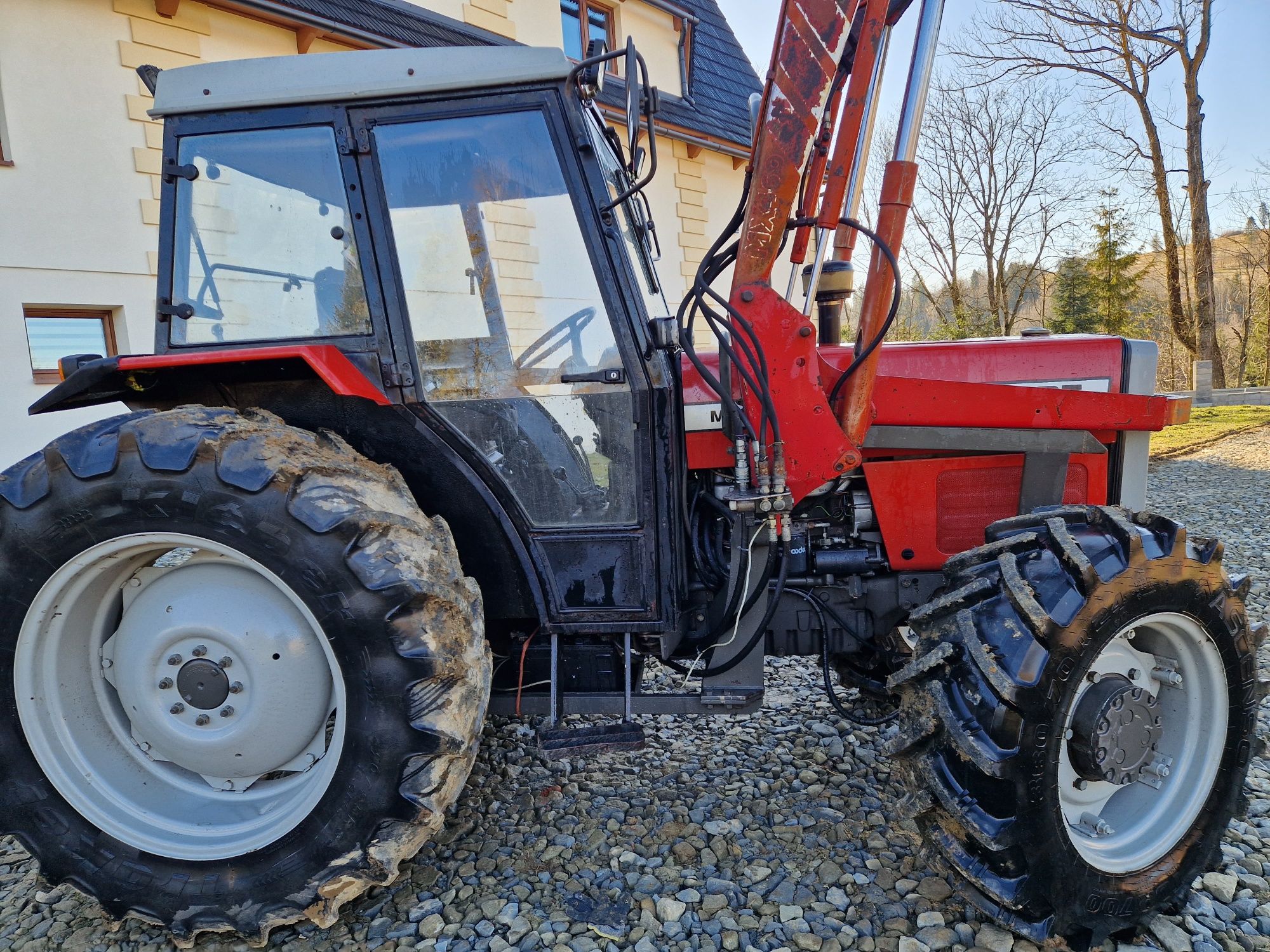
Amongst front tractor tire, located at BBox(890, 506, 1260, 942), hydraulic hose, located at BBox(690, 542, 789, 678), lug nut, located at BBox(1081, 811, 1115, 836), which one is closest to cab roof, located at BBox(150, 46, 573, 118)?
hydraulic hose, located at BBox(690, 542, 789, 678)

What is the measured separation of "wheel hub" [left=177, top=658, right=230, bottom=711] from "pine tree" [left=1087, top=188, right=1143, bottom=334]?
87.5 ft

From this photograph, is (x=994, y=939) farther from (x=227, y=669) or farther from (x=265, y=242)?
(x=265, y=242)

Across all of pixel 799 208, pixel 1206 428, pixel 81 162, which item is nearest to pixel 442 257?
pixel 799 208

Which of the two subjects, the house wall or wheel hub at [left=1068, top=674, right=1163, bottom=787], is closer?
wheel hub at [left=1068, top=674, right=1163, bottom=787]

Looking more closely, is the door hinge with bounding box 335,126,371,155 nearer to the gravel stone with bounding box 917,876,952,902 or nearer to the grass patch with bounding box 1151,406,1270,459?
the gravel stone with bounding box 917,876,952,902

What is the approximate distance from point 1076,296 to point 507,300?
87.0 ft

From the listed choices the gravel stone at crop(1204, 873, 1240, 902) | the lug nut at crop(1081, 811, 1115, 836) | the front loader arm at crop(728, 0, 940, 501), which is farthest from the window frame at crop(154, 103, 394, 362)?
the gravel stone at crop(1204, 873, 1240, 902)

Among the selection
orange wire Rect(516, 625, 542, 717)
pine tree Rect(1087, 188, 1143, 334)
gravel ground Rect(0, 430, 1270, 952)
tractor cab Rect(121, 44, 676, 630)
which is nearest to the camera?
gravel ground Rect(0, 430, 1270, 952)

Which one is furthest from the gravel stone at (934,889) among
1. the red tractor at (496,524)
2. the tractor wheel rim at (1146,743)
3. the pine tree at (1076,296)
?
the pine tree at (1076,296)

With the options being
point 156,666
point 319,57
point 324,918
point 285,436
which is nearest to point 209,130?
point 319,57

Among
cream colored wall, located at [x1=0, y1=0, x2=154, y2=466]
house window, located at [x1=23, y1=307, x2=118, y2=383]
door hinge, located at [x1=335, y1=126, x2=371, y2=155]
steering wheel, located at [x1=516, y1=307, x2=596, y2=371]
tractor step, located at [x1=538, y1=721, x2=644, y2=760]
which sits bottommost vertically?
tractor step, located at [x1=538, y1=721, x2=644, y2=760]

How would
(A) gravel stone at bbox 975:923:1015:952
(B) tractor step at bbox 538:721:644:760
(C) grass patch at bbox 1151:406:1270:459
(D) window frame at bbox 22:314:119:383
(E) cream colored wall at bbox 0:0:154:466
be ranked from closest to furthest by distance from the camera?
(A) gravel stone at bbox 975:923:1015:952
(B) tractor step at bbox 538:721:644:760
(E) cream colored wall at bbox 0:0:154:466
(D) window frame at bbox 22:314:119:383
(C) grass patch at bbox 1151:406:1270:459

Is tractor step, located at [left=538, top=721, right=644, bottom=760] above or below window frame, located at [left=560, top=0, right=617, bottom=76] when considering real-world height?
below

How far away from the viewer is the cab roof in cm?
209
